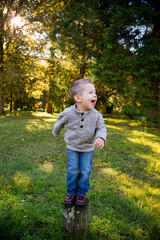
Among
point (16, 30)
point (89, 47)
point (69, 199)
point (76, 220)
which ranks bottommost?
point (76, 220)

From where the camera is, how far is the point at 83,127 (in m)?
2.05

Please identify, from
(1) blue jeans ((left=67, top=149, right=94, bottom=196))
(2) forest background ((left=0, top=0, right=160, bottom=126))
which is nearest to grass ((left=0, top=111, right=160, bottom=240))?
(1) blue jeans ((left=67, top=149, right=94, bottom=196))

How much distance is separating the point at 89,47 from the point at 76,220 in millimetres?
13829

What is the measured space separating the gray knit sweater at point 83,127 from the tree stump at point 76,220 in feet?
2.37

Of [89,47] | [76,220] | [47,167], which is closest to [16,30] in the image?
[89,47]

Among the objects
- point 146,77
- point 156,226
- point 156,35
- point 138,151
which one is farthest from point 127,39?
point 156,226

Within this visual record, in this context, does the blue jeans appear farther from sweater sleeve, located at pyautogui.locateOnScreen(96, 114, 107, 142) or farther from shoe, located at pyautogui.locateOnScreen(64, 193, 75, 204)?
sweater sleeve, located at pyautogui.locateOnScreen(96, 114, 107, 142)

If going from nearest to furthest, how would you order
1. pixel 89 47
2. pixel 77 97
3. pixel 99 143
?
1. pixel 99 143
2. pixel 77 97
3. pixel 89 47

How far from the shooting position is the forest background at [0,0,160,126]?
1034 cm

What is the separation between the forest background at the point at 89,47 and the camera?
33.9ft

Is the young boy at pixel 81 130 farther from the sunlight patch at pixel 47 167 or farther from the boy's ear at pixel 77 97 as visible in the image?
the sunlight patch at pixel 47 167

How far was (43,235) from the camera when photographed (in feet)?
7.57

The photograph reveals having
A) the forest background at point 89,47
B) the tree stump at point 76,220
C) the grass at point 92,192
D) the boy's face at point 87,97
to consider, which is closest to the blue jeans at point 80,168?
the tree stump at point 76,220

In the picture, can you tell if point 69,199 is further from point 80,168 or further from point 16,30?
point 16,30
